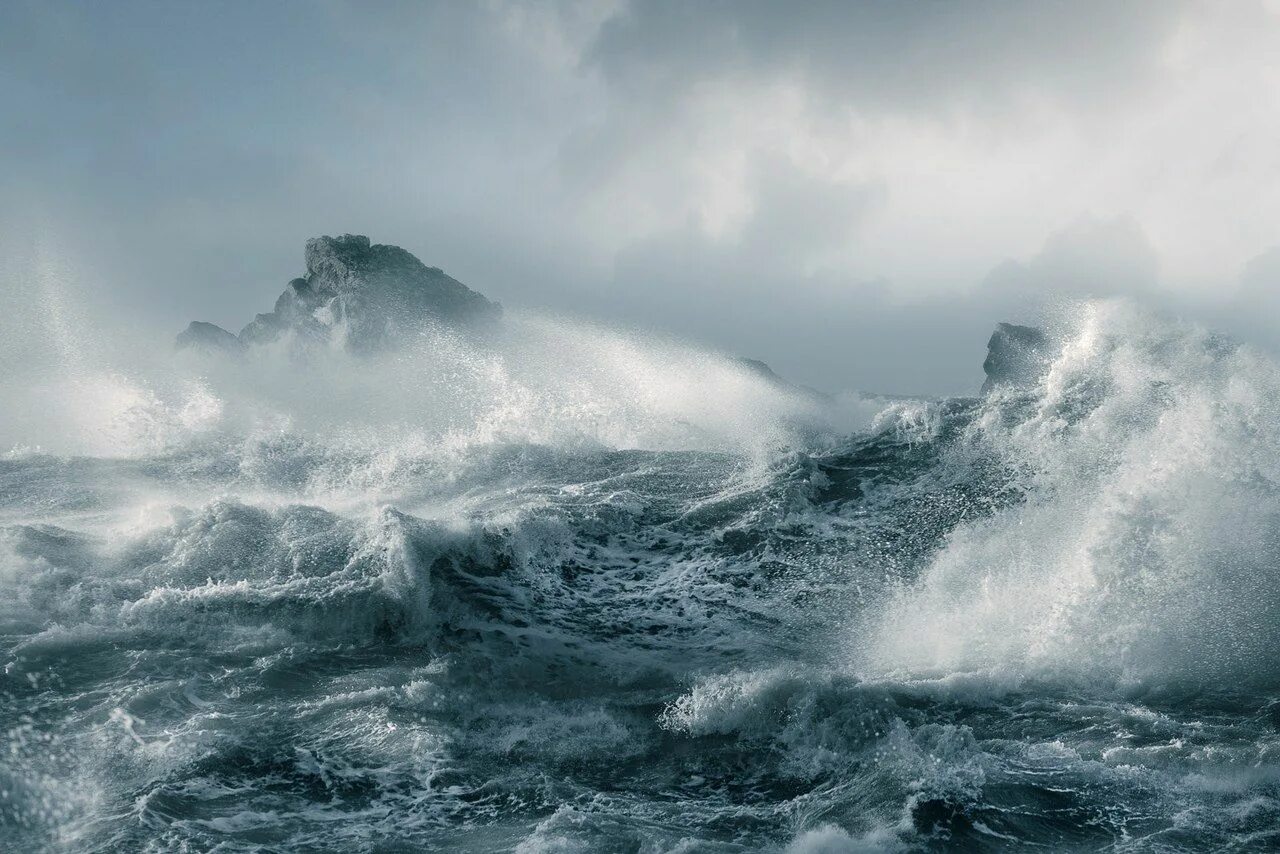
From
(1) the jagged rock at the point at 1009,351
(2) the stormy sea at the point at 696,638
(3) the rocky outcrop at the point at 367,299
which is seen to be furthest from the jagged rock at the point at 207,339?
(1) the jagged rock at the point at 1009,351

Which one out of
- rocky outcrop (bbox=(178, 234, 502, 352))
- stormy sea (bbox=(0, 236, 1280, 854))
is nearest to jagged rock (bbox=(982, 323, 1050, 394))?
stormy sea (bbox=(0, 236, 1280, 854))

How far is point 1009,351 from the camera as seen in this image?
5638cm

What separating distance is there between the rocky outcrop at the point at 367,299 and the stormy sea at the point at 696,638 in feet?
140

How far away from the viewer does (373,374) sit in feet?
208

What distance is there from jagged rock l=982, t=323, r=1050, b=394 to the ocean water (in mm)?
20806

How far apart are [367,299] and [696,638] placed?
224ft

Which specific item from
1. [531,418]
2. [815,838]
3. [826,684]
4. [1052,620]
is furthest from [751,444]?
[815,838]

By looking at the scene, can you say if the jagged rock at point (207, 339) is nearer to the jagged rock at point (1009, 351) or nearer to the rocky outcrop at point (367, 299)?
the rocky outcrop at point (367, 299)

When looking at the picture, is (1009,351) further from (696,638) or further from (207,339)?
(207,339)

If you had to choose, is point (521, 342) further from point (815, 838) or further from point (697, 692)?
point (815, 838)

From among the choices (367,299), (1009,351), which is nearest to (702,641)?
(1009,351)

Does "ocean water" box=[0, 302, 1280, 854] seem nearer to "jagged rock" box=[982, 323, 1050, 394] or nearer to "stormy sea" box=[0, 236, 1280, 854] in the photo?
"stormy sea" box=[0, 236, 1280, 854]

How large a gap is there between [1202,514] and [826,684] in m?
12.4

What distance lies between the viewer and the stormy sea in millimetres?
11133
